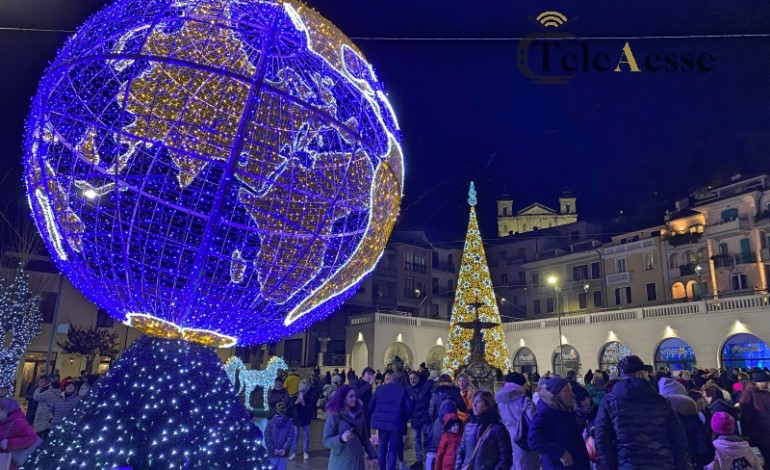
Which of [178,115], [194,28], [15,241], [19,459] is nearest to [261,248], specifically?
[178,115]

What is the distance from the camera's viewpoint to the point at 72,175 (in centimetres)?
482

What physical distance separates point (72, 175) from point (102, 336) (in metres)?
28.9

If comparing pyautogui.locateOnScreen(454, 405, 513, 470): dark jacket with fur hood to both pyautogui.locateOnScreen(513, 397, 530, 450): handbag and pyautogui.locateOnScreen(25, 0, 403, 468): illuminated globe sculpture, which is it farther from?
pyautogui.locateOnScreen(25, 0, 403, 468): illuminated globe sculpture

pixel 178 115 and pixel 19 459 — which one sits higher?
pixel 178 115

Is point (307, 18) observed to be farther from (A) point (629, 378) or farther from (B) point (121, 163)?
(A) point (629, 378)

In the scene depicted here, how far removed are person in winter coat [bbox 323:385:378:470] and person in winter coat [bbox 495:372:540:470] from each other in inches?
61.1

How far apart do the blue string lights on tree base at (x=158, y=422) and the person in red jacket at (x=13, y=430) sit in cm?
24

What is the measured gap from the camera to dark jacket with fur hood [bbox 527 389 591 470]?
4.42m

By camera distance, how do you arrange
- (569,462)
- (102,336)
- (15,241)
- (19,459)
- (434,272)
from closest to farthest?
(569,462), (19,459), (15,241), (102,336), (434,272)

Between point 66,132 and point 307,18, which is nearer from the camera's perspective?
point 66,132

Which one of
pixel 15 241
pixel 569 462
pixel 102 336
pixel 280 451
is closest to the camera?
pixel 569 462

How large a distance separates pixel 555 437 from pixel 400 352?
31798mm

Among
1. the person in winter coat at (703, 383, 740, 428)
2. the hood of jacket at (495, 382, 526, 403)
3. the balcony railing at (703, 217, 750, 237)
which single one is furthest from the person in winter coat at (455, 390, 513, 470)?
the balcony railing at (703, 217, 750, 237)

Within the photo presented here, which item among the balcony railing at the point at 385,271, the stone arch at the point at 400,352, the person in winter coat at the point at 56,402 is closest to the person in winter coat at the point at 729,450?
the person in winter coat at the point at 56,402
